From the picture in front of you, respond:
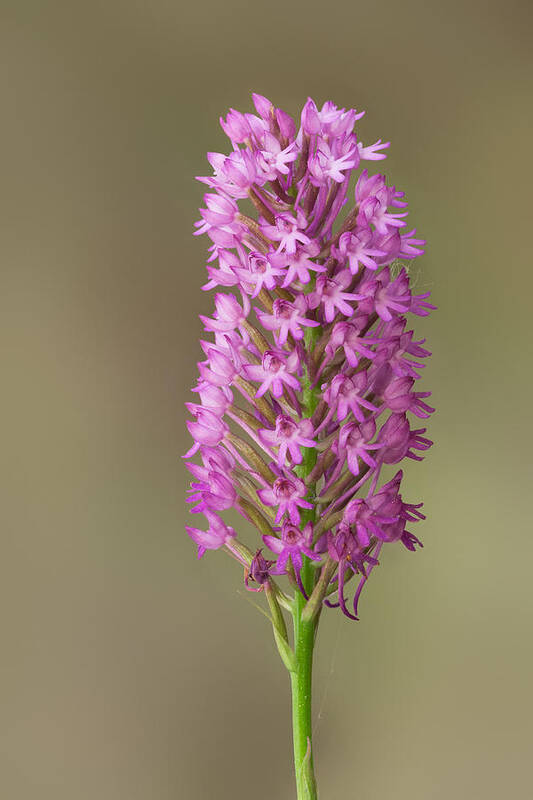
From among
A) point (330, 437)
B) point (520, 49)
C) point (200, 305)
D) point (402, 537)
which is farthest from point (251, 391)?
point (520, 49)

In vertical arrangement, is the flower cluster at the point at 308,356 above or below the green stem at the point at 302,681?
above

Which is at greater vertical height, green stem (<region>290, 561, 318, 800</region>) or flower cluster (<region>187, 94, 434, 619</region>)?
flower cluster (<region>187, 94, 434, 619</region>)

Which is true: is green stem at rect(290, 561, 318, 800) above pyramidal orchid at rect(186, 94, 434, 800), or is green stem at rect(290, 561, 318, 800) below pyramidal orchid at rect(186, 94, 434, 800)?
below

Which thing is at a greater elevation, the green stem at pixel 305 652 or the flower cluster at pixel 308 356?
the flower cluster at pixel 308 356

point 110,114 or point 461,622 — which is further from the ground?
point 110,114

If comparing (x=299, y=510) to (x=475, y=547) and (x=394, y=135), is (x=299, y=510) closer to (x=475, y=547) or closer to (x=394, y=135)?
(x=475, y=547)
